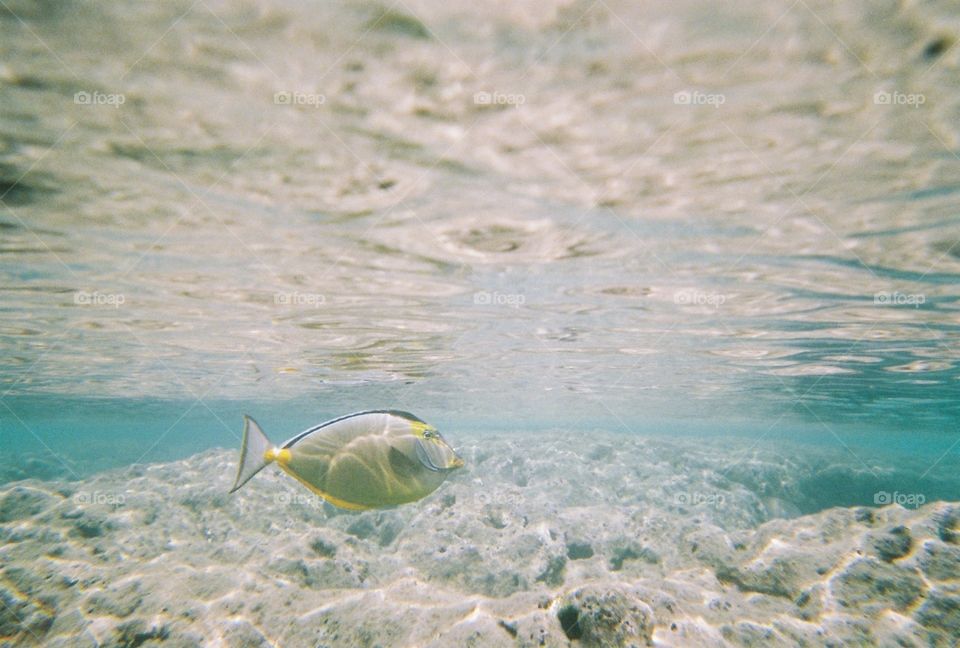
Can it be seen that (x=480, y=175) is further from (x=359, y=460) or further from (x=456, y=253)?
(x=359, y=460)

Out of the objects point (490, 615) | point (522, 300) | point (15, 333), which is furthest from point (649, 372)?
point (15, 333)

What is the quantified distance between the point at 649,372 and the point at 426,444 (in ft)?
68.3

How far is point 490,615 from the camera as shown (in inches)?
168

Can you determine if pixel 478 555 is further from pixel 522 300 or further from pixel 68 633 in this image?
pixel 522 300

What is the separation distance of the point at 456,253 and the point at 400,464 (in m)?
6.84

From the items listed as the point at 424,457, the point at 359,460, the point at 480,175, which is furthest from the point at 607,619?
the point at 480,175

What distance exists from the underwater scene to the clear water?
0.16 feet

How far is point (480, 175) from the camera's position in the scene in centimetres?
668

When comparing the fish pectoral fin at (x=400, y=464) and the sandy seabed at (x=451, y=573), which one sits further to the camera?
the sandy seabed at (x=451, y=573)

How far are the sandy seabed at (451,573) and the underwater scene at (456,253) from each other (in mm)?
48

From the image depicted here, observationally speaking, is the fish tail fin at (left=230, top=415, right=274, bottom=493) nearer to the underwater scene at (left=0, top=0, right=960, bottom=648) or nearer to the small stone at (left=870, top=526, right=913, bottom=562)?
the underwater scene at (left=0, top=0, right=960, bottom=648)

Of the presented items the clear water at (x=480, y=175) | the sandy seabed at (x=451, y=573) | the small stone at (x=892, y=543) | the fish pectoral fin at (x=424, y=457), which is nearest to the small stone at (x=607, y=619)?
the sandy seabed at (x=451, y=573)

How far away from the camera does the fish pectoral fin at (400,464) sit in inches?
111

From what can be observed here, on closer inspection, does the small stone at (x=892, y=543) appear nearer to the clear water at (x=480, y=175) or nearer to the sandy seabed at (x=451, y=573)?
the sandy seabed at (x=451, y=573)
